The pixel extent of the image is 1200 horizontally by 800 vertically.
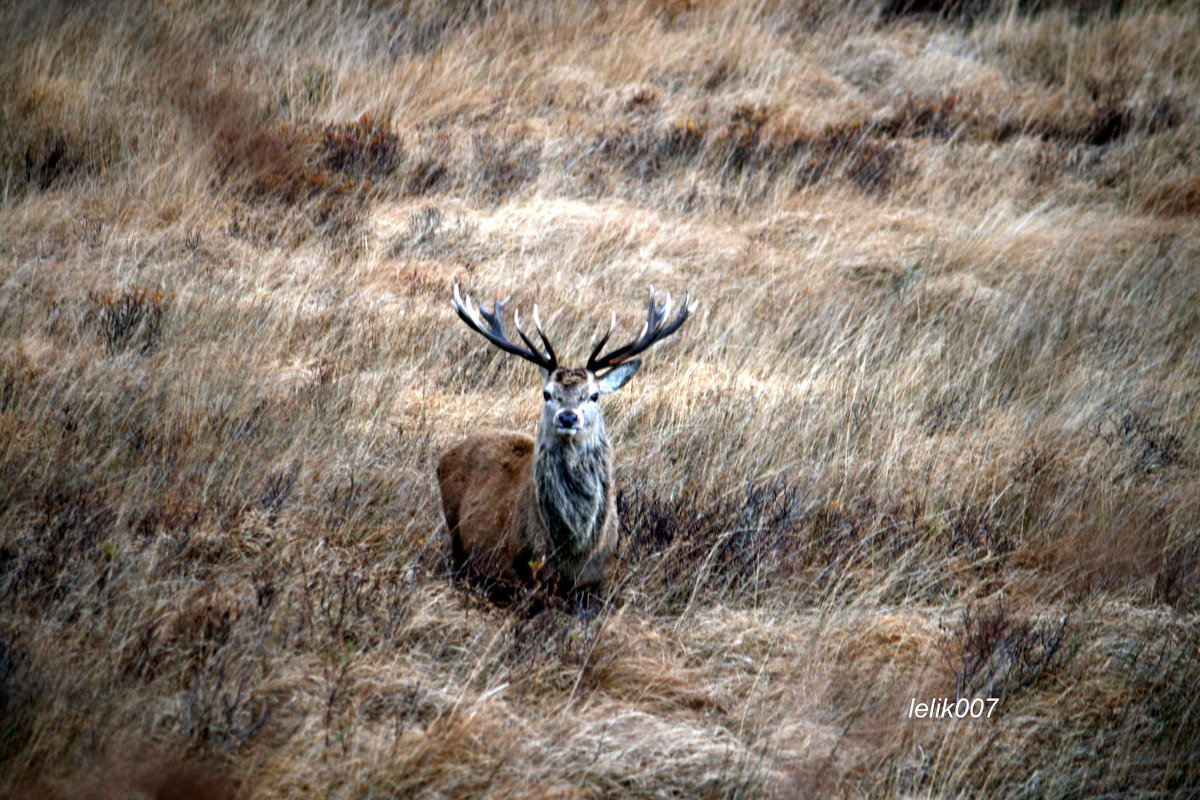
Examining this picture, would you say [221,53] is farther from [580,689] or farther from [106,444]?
[580,689]

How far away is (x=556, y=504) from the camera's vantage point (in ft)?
14.6

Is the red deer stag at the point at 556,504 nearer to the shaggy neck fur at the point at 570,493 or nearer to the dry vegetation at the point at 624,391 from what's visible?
the shaggy neck fur at the point at 570,493

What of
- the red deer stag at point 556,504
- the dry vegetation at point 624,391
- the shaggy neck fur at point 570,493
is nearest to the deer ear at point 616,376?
the red deer stag at point 556,504

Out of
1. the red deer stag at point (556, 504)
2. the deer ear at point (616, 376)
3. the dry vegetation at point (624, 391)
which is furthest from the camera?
the deer ear at point (616, 376)

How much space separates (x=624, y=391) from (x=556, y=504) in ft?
6.90

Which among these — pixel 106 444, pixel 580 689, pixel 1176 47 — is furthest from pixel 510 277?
pixel 1176 47

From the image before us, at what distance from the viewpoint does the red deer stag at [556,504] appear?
14.5 ft

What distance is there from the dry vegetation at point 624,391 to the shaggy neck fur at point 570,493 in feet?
1.11

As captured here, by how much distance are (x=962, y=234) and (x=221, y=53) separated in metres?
7.50

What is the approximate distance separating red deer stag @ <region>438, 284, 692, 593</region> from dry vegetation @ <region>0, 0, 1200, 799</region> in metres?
0.23

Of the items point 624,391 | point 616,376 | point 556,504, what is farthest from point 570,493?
point 624,391

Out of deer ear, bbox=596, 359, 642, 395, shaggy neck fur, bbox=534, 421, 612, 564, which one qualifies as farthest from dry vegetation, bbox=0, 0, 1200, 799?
deer ear, bbox=596, 359, 642, 395

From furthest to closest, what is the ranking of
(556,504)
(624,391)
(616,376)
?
(624,391), (616,376), (556,504)

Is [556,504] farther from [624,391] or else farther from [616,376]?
[624,391]
